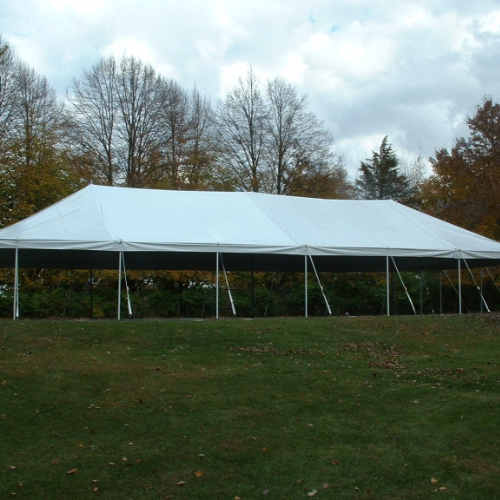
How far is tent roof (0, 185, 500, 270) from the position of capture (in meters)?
14.9

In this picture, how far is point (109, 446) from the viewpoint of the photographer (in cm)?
589

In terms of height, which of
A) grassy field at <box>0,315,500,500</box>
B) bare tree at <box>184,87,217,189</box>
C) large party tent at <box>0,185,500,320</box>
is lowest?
grassy field at <box>0,315,500,500</box>

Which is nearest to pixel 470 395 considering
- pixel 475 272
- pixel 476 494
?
pixel 476 494

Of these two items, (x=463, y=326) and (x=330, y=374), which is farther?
(x=463, y=326)

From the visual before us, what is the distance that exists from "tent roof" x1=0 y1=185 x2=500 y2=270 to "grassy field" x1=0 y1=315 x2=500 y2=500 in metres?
3.94

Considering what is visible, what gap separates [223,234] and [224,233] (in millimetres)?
100

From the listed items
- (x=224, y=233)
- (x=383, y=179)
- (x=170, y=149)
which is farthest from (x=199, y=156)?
(x=383, y=179)

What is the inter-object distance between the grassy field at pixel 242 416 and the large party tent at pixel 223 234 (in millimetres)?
3861

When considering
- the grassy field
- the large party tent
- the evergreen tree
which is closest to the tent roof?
the large party tent

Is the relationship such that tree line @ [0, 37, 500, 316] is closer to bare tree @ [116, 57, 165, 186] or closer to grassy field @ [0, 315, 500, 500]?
bare tree @ [116, 57, 165, 186]

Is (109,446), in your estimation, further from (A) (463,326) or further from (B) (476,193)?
(B) (476,193)

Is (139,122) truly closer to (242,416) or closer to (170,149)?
(170,149)

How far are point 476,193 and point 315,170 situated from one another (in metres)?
8.04

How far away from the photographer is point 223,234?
631 inches
